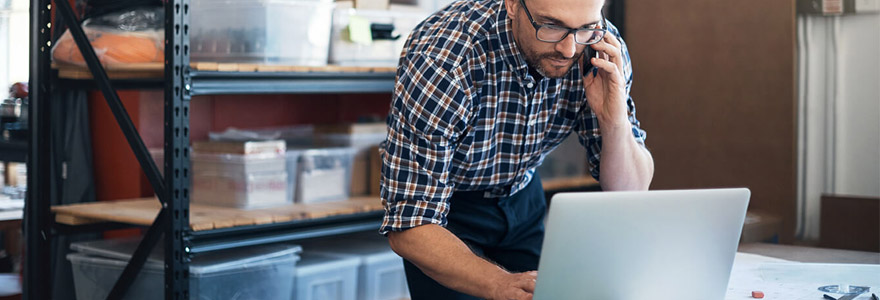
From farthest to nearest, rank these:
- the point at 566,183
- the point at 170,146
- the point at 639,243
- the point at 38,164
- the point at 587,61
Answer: the point at 566,183, the point at 38,164, the point at 170,146, the point at 587,61, the point at 639,243

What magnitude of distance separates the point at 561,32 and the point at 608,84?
0.18 meters

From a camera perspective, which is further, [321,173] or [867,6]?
[867,6]

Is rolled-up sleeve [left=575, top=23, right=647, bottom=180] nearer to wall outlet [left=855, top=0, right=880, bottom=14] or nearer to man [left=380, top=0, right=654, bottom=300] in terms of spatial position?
man [left=380, top=0, right=654, bottom=300]

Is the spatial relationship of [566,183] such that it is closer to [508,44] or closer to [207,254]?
[207,254]

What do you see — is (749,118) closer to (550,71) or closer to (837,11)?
(837,11)

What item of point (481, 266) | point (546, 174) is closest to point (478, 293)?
point (481, 266)

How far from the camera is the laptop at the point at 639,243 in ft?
3.57

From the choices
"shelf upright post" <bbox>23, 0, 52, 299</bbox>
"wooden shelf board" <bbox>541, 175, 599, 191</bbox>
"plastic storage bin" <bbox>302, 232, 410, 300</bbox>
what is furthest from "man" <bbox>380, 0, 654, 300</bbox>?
Result: "wooden shelf board" <bbox>541, 175, 599, 191</bbox>

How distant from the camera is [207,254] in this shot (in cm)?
240

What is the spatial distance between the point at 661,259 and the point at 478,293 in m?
0.32

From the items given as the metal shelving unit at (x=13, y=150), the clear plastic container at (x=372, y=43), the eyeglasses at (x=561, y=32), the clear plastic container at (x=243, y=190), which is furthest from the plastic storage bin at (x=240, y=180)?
the eyeglasses at (x=561, y=32)

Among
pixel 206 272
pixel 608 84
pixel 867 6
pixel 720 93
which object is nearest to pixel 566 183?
pixel 720 93

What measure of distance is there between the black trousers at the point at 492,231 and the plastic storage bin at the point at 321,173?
2.91 feet

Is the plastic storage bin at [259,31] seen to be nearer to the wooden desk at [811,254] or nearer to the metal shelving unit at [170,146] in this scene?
the metal shelving unit at [170,146]
